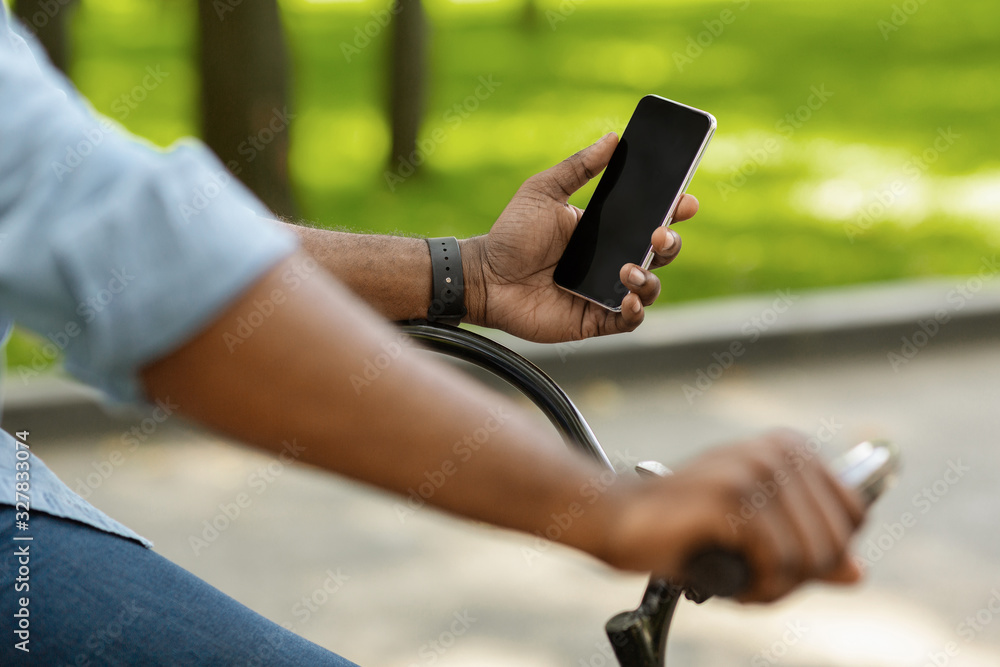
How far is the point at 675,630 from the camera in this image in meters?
2.92

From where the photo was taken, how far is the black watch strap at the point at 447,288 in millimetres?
1500

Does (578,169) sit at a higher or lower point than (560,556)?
higher

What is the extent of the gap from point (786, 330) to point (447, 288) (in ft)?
10.2

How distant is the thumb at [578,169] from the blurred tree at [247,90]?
2.48 metres

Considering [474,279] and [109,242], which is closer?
[109,242]

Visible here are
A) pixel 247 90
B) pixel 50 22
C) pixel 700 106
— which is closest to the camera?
pixel 247 90

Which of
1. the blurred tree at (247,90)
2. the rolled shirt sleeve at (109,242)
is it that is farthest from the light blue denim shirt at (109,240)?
the blurred tree at (247,90)

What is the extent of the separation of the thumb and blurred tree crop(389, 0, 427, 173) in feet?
15.1

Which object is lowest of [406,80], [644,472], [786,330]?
[786,330]

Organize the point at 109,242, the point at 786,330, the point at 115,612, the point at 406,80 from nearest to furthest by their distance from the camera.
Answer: the point at 109,242 < the point at 115,612 < the point at 786,330 < the point at 406,80

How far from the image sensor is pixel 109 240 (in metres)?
0.57

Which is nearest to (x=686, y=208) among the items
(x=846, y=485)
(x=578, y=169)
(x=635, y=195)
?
(x=635, y=195)

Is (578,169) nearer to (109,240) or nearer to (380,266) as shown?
(380,266)

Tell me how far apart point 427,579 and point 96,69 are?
575 cm
